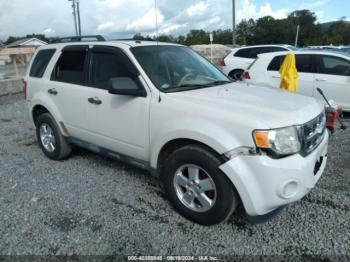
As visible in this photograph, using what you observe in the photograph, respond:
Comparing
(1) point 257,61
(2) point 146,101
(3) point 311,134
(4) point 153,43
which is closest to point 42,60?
(4) point 153,43

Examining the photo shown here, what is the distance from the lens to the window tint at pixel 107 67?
379 cm

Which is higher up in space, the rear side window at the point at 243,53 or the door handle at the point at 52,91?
the rear side window at the point at 243,53

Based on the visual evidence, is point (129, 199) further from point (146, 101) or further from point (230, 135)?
point (230, 135)

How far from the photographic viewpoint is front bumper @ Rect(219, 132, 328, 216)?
2.66 meters

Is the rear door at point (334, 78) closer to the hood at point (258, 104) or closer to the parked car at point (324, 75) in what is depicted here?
the parked car at point (324, 75)

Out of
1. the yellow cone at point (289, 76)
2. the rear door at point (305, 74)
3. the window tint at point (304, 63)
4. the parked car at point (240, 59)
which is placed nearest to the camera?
the yellow cone at point (289, 76)

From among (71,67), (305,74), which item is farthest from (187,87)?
(305,74)

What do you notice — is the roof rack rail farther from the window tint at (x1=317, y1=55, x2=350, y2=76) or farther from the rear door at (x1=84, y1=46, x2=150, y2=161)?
the window tint at (x1=317, y1=55, x2=350, y2=76)

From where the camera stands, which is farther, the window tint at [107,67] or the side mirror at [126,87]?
the window tint at [107,67]

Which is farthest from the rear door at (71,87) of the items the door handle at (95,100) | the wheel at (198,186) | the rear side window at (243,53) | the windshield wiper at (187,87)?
the rear side window at (243,53)

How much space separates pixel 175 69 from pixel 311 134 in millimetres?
1707

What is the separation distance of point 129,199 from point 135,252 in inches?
40.0

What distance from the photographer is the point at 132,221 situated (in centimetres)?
333

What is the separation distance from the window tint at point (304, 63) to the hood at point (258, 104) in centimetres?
452
